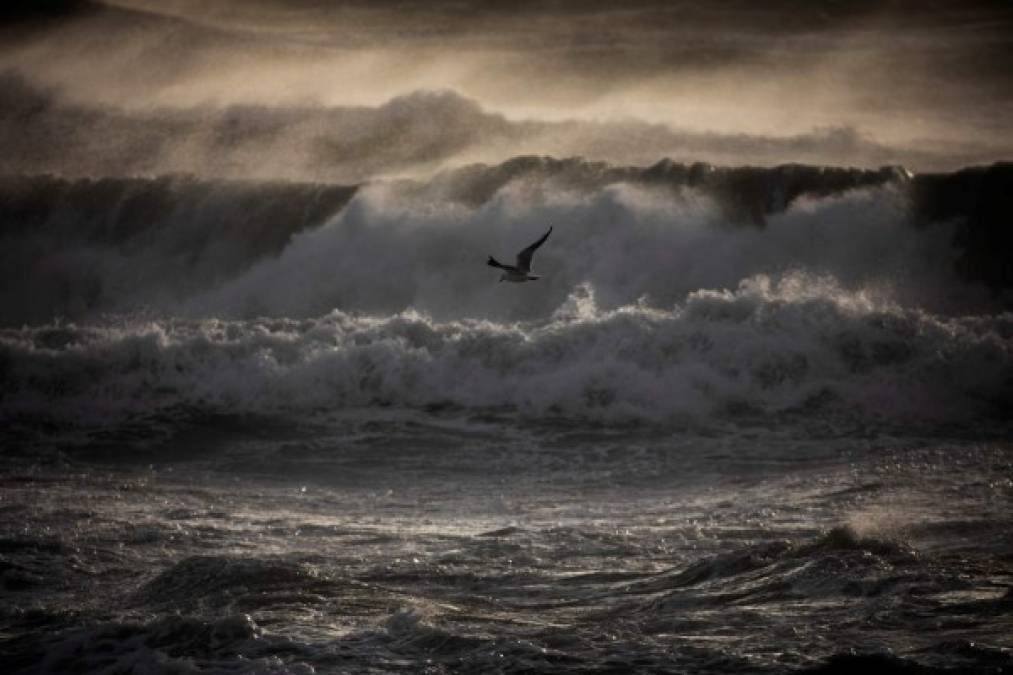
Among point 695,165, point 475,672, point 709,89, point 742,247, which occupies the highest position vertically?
point 709,89

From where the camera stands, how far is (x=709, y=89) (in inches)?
1086

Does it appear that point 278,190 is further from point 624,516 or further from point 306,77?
point 624,516

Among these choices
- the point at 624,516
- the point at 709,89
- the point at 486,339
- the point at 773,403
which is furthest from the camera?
the point at 709,89

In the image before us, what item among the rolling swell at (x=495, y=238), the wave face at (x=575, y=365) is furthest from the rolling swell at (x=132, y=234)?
the wave face at (x=575, y=365)

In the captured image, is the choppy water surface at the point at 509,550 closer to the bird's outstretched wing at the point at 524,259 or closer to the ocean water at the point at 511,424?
the ocean water at the point at 511,424

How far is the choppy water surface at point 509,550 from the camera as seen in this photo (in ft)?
24.8

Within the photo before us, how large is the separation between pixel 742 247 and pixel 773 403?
5.18 m

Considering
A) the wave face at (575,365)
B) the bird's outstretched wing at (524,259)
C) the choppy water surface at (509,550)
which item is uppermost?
the bird's outstretched wing at (524,259)

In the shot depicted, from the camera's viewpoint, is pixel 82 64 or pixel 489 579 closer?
pixel 489 579

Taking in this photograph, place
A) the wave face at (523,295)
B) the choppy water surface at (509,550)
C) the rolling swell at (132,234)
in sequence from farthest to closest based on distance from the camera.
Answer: the rolling swell at (132,234) → the wave face at (523,295) → the choppy water surface at (509,550)

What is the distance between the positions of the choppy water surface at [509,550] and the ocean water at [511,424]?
0.13 feet

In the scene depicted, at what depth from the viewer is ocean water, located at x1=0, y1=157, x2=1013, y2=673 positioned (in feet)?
26.0

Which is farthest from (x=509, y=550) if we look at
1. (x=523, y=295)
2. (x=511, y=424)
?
(x=523, y=295)

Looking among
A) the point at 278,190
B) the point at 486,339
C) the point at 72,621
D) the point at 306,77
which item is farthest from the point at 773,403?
the point at 306,77
